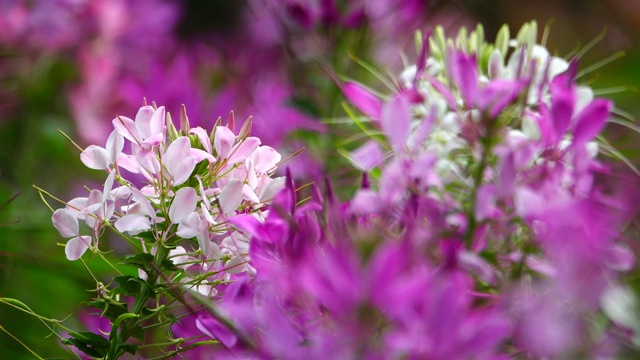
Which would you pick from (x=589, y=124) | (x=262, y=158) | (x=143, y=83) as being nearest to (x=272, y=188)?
(x=262, y=158)

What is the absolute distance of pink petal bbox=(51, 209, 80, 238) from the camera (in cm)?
30

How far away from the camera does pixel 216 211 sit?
1.01 feet

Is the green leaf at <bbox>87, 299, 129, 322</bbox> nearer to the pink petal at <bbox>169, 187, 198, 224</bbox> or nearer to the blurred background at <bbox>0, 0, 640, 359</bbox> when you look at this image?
the pink petal at <bbox>169, 187, 198, 224</bbox>

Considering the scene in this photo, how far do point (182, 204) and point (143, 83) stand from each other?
61 centimetres

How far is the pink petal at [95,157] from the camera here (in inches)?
12.1

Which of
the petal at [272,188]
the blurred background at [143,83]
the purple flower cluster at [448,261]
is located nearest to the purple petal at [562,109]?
the purple flower cluster at [448,261]

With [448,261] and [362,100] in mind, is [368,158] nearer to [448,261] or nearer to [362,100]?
[362,100]

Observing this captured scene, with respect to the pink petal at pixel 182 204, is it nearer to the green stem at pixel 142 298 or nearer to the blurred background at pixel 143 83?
the green stem at pixel 142 298

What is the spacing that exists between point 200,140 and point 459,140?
0.12 metres

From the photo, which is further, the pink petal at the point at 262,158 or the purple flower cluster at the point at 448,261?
the pink petal at the point at 262,158

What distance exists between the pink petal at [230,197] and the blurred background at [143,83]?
0.59ft

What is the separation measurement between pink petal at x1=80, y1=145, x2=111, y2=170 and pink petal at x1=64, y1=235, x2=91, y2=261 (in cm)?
3

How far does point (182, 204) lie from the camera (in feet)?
0.94

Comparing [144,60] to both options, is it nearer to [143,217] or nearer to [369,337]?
[143,217]
